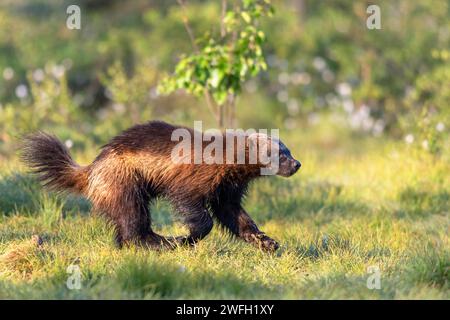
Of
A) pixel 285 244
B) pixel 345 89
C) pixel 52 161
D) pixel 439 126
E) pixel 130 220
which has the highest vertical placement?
pixel 345 89

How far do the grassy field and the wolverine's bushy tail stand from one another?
0.41 m

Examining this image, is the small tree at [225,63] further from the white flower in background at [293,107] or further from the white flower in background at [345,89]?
the white flower in background at [293,107]

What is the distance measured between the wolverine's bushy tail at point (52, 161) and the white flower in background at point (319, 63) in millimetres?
7666

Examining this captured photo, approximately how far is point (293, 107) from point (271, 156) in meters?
7.16

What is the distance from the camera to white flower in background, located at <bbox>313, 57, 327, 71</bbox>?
13422mm

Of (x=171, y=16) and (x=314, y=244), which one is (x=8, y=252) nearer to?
(x=314, y=244)

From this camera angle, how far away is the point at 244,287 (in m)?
4.92

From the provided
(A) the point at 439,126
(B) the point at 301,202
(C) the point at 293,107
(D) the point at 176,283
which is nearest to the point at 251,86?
(C) the point at 293,107

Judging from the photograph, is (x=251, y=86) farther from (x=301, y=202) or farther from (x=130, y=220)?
(x=130, y=220)

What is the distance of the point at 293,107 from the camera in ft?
44.0

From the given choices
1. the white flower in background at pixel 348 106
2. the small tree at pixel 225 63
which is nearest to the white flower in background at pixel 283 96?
the white flower in background at pixel 348 106

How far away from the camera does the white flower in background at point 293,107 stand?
13453 millimetres

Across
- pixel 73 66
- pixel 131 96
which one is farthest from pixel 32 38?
pixel 131 96

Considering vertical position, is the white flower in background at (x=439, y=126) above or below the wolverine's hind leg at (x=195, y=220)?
Result: above
